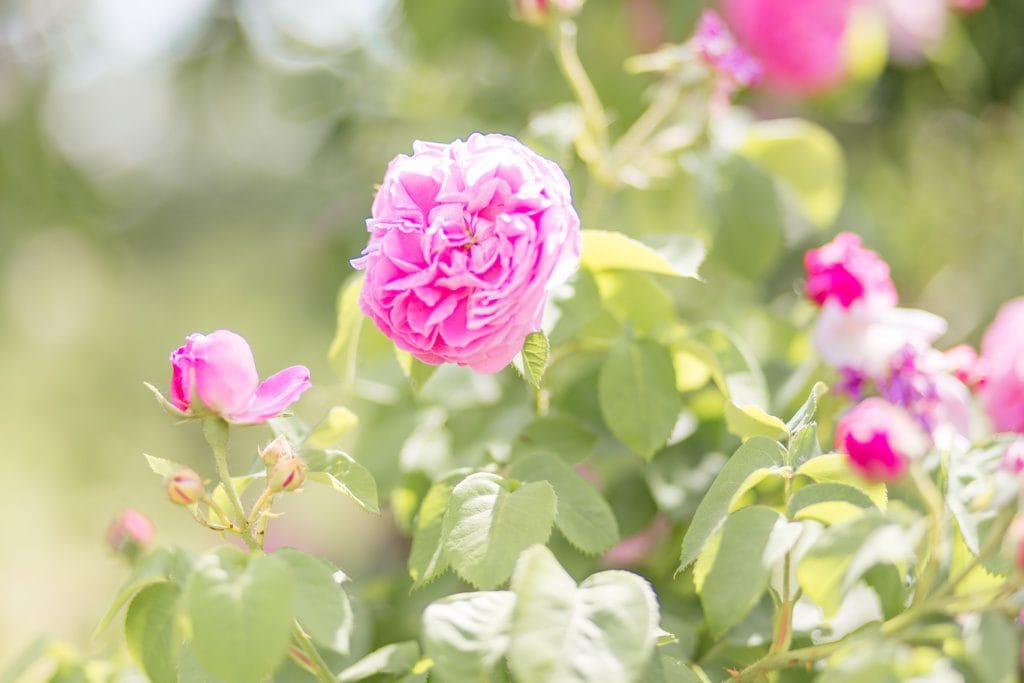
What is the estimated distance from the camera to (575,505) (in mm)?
638

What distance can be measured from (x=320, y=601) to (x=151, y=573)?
0.36ft

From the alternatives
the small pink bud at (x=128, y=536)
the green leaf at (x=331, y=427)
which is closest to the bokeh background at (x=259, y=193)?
the small pink bud at (x=128, y=536)

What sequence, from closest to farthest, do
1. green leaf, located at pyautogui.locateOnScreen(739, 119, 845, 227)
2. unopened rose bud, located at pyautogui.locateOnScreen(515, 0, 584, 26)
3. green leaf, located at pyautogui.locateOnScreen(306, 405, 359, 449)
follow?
green leaf, located at pyautogui.locateOnScreen(306, 405, 359, 449), unopened rose bud, located at pyautogui.locateOnScreen(515, 0, 584, 26), green leaf, located at pyautogui.locateOnScreen(739, 119, 845, 227)

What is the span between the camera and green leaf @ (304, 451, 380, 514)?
1.89ft

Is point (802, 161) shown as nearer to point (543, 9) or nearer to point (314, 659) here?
point (543, 9)

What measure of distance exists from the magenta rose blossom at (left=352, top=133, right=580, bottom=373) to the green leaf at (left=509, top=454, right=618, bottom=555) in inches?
3.3

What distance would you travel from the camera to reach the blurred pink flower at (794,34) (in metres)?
1.34

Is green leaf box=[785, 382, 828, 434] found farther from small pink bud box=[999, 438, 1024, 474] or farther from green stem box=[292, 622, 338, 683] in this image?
green stem box=[292, 622, 338, 683]

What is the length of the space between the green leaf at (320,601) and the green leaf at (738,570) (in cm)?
19

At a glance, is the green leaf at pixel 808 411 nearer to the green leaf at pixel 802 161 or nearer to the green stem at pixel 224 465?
the green stem at pixel 224 465

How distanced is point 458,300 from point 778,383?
1.30 ft

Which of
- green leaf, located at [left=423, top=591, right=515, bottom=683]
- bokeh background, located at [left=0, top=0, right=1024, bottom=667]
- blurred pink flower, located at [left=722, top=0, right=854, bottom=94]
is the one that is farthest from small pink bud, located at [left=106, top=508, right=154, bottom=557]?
blurred pink flower, located at [left=722, top=0, right=854, bottom=94]

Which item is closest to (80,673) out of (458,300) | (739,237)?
(458,300)

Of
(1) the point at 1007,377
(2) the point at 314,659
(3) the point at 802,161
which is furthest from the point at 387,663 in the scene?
(3) the point at 802,161
